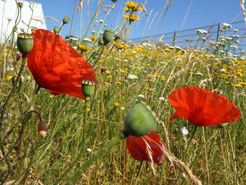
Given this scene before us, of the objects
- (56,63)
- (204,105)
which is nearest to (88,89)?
(56,63)

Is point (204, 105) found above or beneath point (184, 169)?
above

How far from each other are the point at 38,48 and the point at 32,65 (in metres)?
0.05

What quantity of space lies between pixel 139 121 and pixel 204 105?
49cm

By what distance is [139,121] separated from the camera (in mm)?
360

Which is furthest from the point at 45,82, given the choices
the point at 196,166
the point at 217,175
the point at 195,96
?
the point at 217,175

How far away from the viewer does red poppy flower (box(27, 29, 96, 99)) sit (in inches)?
25.1

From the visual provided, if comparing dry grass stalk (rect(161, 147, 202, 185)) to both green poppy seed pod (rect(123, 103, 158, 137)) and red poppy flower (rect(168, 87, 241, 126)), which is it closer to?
green poppy seed pod (rect(123, 103, 158, 137))

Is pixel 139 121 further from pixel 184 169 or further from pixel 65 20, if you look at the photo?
pixel 65 20

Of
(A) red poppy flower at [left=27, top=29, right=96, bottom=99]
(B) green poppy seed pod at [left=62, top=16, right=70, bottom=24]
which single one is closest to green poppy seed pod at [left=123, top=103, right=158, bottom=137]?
(A) red poppy flower at [left=27, top=29, right=96, bottom=99]

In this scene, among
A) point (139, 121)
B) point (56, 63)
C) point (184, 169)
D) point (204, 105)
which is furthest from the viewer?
point (204, 105)

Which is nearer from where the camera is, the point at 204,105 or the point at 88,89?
the point at 88,89

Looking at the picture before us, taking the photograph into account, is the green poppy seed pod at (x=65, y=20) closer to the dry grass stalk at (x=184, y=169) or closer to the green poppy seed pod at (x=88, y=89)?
the green poppy seed pod at (x=88, y=89)

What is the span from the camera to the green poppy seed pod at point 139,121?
0.36 m

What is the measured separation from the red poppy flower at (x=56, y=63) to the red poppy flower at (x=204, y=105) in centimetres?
32
